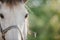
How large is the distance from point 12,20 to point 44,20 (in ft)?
0.75

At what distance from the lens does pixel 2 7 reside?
78 cm

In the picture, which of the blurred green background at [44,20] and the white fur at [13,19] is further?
the blurred green background at [44,20]

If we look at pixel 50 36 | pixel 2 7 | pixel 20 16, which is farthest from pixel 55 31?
pixel 2 7

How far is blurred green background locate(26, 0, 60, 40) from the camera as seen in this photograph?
34.4 inches

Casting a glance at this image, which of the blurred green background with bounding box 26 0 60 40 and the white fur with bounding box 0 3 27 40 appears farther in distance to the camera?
the blurred green background with bounding box 26 0 60 40

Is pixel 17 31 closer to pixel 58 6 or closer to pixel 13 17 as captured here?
pixel 13 17

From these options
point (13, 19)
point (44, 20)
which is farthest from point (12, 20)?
point (44, 20)

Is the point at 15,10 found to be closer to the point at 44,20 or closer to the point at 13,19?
the point at 13,19

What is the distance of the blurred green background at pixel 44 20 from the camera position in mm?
874

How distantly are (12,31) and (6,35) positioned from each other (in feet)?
0.13

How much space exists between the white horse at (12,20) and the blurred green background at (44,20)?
3.2 inches

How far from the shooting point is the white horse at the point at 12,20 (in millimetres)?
767

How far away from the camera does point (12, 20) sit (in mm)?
773

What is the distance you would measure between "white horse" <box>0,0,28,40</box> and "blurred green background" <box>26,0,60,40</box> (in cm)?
8
